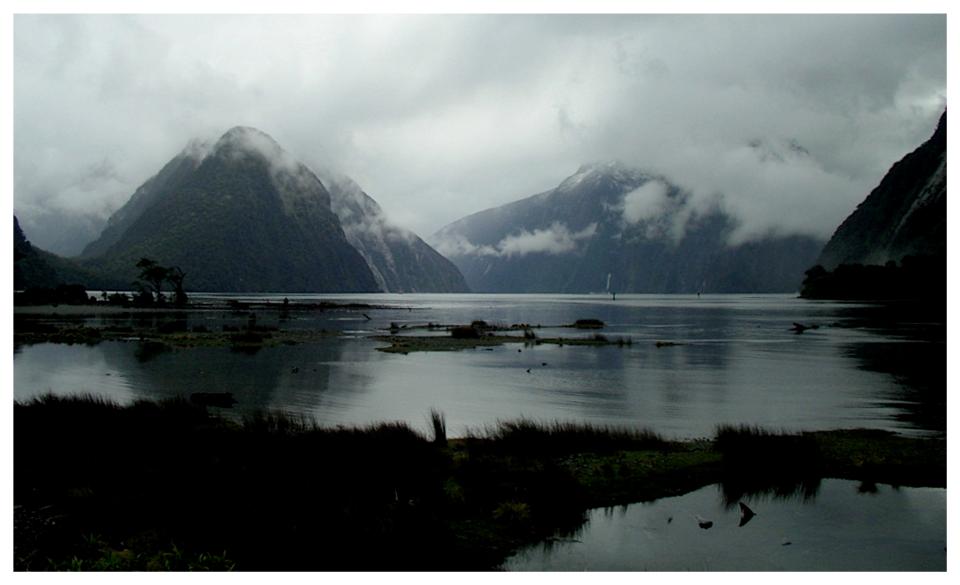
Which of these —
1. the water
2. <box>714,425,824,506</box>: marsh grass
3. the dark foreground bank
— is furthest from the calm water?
the water

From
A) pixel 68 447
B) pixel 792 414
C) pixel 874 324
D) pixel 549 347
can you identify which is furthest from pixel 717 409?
pixel 874 324

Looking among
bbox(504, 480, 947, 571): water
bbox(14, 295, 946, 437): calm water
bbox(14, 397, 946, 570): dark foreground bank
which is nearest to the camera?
bbox(14, 397, 946, 570): dark foreground bank

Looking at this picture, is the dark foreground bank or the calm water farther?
the calm water

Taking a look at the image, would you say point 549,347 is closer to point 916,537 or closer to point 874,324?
point 916,537

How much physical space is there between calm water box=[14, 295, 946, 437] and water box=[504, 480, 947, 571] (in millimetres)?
8792

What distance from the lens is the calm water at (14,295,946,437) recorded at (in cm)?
2686

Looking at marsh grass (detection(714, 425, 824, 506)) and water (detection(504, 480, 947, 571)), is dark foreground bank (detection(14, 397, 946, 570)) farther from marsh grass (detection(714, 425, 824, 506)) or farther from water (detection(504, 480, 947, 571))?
water (detection(504, 480, 947, 571))

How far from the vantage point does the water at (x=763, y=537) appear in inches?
454

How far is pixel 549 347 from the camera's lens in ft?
192

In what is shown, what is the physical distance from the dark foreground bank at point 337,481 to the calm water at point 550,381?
18.8 feet

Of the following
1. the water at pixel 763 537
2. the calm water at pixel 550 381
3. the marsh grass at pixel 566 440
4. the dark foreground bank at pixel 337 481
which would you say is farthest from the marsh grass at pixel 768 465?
the calm water at pixel 550 381

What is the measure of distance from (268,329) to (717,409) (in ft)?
161

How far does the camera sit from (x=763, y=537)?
40.9ft

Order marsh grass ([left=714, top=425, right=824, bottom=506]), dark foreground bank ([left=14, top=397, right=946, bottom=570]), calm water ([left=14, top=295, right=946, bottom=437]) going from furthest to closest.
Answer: calm water ([left=14, top=295, right=946, bottom=437]) < marsh grass ([left=714, top=425, right=824, bottom=506]) < dark foreground bank ([left=14, top=397, right=946, bottom=570])
